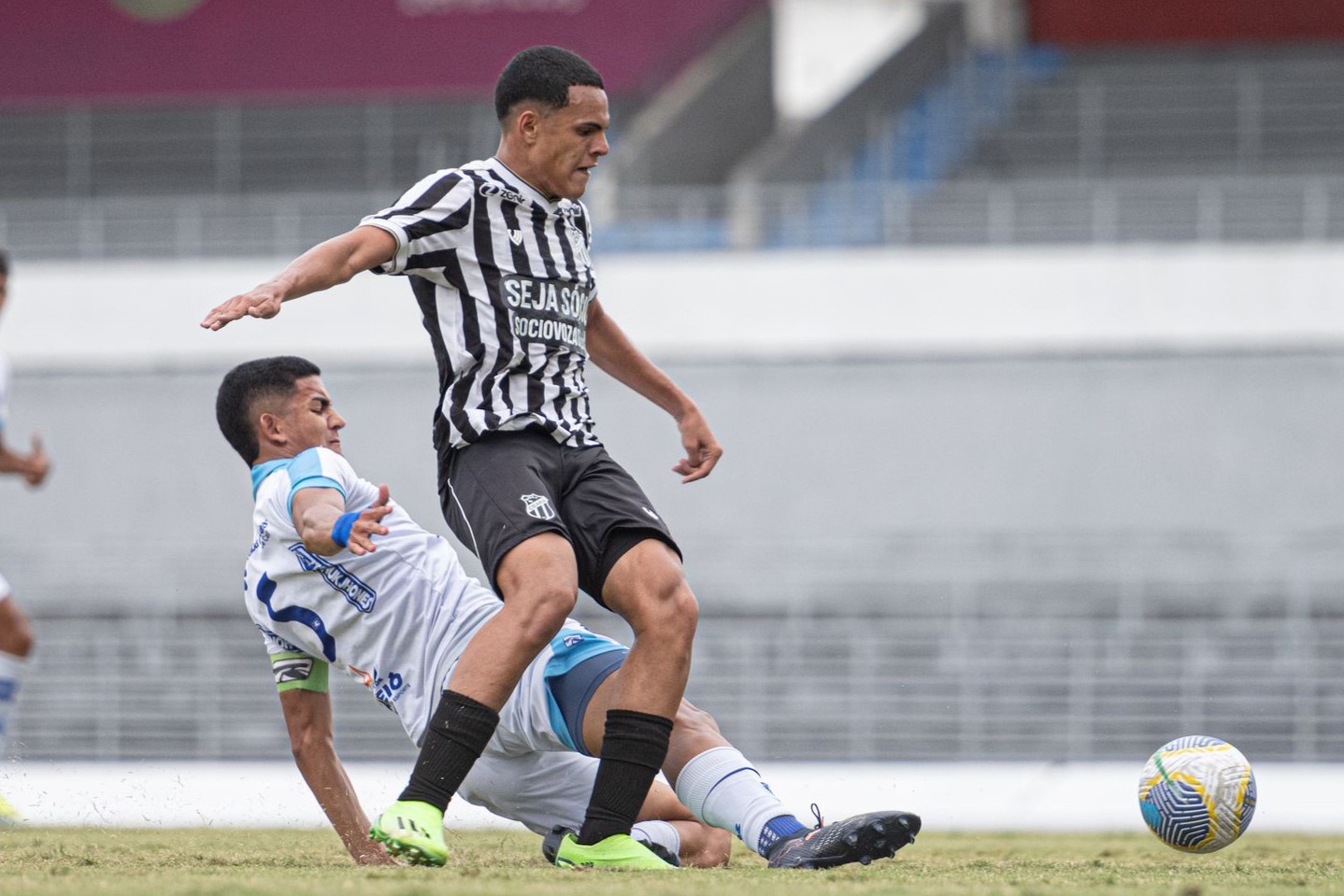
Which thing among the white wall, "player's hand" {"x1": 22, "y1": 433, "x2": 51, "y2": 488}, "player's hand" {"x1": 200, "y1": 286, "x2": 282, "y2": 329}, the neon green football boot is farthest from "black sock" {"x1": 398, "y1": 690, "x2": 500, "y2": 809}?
the white wall

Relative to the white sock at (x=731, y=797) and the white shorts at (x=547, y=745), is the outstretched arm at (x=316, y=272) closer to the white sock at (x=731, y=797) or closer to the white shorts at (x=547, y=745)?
the white shorts at (x=547, y=745)

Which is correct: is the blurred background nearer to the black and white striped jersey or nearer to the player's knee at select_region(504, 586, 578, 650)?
the black and white striped jersey

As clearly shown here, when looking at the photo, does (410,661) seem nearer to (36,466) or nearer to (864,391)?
(36,466)

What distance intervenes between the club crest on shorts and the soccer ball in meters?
1.69

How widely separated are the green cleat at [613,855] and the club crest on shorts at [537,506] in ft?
2.27

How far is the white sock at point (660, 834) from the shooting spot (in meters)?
4.21

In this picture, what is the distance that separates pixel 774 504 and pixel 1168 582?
3.13 m

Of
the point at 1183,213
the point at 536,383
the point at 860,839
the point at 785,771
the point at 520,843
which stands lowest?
the point at 785,771

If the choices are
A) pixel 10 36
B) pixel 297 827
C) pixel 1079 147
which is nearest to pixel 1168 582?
pixel 1079 147

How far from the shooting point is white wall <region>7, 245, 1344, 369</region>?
13.9 meters

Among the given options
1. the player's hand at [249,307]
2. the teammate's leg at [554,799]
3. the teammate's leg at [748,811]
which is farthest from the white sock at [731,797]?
the player's hand at [249,307]

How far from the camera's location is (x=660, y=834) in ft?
13.9

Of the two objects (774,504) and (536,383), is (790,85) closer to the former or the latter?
(774,504)

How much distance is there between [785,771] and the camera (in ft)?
29.8
